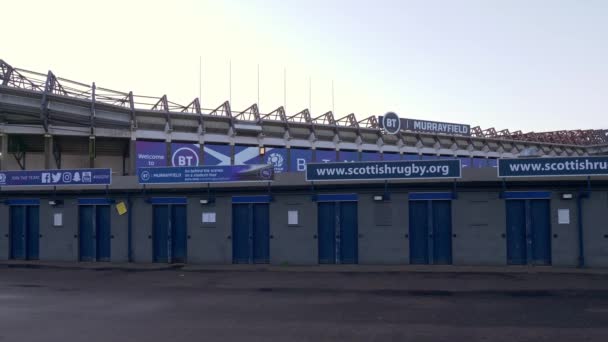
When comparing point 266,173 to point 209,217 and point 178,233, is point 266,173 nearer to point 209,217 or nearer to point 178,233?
point 209,217

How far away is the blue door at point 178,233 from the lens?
23.9 metres

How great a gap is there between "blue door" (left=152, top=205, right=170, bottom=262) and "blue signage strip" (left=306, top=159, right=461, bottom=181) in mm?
6814

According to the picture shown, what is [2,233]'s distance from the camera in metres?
26.4

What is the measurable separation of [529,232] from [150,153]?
2929 cm

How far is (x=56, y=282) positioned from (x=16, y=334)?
8349 mm

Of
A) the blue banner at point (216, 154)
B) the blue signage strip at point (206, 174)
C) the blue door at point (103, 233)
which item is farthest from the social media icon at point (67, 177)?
the blue banner at point (216, 154)

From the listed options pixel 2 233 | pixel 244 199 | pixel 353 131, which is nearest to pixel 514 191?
pixel 244 199

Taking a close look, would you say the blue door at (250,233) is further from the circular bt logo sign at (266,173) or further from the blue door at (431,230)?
the blue door at (431,230)

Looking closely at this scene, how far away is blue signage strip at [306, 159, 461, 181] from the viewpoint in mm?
20797

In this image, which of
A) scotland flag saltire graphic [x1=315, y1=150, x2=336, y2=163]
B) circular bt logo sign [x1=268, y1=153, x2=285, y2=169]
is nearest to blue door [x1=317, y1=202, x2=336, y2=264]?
circular bt logo sign [x1=268, y1=153, x2=285, y2=169]

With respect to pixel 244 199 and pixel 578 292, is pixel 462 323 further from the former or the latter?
pixel 244 199

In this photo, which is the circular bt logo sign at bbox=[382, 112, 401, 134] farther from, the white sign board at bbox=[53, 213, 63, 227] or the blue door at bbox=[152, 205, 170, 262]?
the white sign board at bbox=[53, 213, 63, 227]

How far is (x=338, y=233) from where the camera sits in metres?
22.4

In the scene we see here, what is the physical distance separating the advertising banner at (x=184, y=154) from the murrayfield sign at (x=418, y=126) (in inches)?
625
